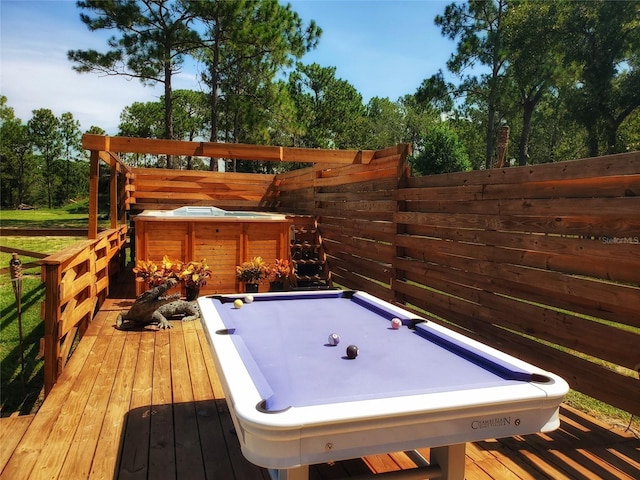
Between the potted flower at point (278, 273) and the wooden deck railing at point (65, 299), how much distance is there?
235 centimetres

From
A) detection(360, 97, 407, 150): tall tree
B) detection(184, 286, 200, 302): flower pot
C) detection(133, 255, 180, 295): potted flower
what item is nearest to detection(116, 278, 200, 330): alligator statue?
detection(133, 255, 180, 295): potted flower

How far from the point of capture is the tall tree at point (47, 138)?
30.6 m

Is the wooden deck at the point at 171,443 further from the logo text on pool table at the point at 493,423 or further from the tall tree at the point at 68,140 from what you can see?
the tall tree at the point at 68,140

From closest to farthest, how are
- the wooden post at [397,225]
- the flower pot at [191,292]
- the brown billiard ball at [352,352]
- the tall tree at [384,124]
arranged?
the brown billiard ball at [352,352] → the wooden post at [397,225] → the flower pot at [191,292] → the tall tree at [384,124]

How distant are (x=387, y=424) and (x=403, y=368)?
1.62 feet

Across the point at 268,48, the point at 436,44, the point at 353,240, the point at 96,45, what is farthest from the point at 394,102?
the point at 353,240

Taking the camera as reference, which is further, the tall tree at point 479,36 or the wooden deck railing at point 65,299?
the tall tree at point 479,36

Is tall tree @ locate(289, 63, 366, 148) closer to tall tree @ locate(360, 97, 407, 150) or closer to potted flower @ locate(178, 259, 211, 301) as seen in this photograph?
tall tree @ locate(360, 97, 407, 150)

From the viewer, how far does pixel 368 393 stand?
1638 mm

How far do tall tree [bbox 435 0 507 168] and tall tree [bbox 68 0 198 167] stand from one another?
1115 centimetres

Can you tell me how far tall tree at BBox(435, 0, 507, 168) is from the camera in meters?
18.9

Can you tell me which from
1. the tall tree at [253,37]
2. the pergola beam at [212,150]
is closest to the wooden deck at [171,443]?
the pergola beam at [212,150]

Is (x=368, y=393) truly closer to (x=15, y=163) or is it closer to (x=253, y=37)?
(x=253, y=37)

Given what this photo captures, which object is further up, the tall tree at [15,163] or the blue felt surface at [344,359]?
the tall tree at [15,163]
